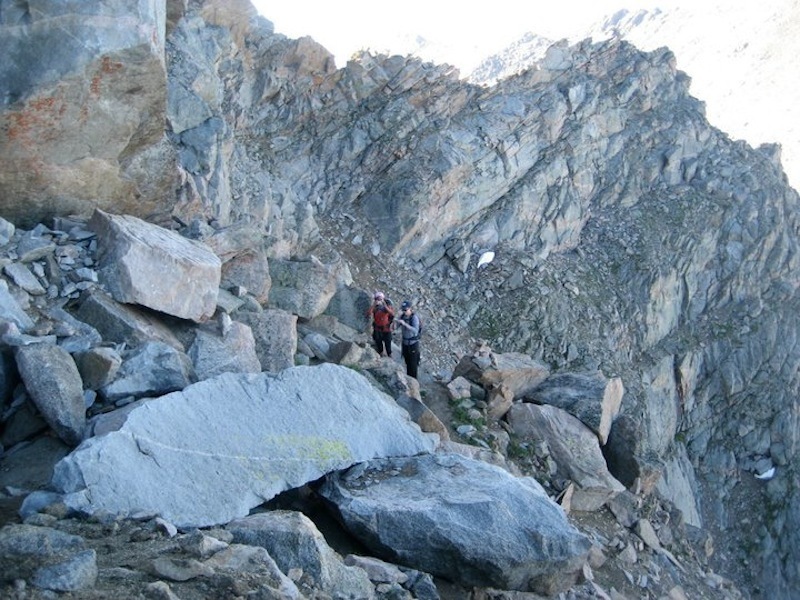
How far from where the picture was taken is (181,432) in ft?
25.1

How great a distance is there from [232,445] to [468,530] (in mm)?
2815

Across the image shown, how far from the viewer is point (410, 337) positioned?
583 inches

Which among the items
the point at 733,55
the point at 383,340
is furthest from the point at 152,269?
the point at 733,55

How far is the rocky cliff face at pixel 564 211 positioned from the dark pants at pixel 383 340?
11.2ft

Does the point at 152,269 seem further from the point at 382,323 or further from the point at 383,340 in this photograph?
the point at 383,340

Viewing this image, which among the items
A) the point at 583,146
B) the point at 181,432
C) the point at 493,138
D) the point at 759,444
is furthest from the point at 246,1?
the point at 759,444

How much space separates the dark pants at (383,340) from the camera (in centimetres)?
1631

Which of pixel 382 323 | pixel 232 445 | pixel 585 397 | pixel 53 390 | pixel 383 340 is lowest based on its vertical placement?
pixel 53 390

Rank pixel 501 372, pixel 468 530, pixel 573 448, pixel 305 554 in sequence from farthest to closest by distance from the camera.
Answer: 1. pixel 501 372
2. pixel 573 448
3. pixel 468 530
4. pixel 305 554

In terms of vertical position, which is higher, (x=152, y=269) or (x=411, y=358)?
(x=411, y=358)

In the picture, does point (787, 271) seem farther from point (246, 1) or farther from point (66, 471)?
point (66, 471)

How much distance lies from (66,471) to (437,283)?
23.8 meters

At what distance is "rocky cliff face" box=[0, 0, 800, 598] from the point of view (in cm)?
2619

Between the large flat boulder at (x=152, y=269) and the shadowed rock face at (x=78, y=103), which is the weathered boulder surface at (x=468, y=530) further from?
the shadowed rock face at (x=78, y=103)
